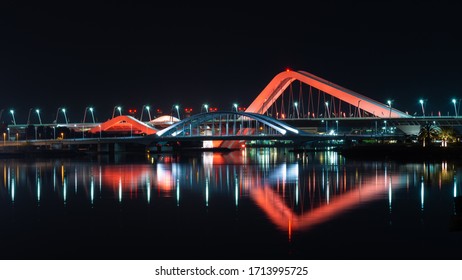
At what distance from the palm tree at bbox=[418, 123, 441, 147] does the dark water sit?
80.0 feet

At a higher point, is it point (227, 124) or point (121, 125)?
point (121, 125)

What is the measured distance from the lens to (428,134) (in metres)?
51.9

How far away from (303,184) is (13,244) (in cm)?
1414

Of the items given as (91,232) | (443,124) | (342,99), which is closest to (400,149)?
(443,124)

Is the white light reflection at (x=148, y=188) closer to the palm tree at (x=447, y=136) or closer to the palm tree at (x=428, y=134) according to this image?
the palm tree at (x=428, y=134)

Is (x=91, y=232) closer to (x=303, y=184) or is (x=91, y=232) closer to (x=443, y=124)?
(x=303, y=184)

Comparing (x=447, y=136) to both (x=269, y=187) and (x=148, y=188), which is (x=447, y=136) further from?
(x=148, y=188)

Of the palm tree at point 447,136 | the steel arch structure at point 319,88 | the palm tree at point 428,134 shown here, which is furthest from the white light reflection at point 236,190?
the steel arch structure at point 319,88

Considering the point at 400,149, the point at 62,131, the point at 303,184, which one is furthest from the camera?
the point at 62,131

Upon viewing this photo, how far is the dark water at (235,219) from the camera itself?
520 inches

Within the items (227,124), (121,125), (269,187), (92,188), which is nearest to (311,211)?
(269,187)

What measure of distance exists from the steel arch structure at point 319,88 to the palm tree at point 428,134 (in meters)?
9.74

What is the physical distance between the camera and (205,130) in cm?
8231

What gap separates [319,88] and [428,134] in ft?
90.4
